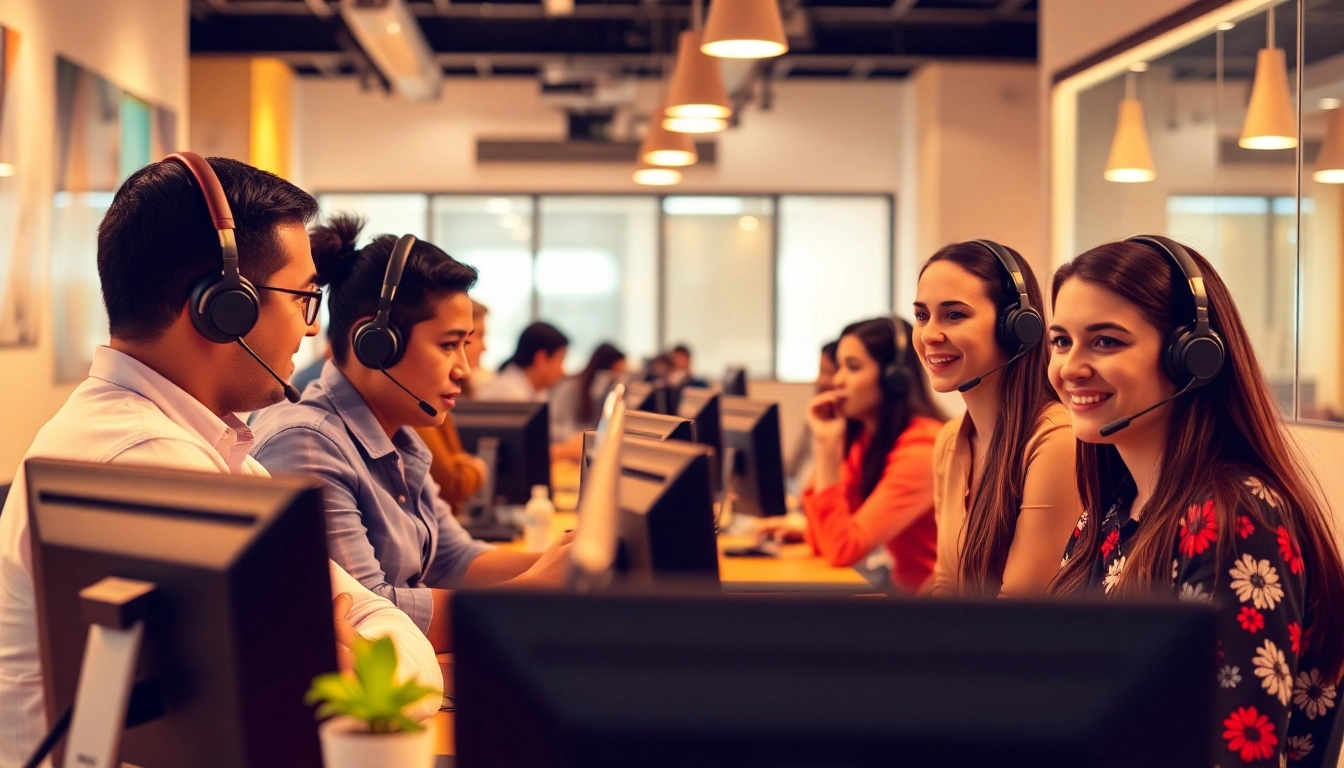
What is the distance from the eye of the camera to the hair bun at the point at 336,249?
2.41 meters

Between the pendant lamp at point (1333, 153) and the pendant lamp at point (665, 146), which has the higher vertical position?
the pendant lamp at point (665, 146)

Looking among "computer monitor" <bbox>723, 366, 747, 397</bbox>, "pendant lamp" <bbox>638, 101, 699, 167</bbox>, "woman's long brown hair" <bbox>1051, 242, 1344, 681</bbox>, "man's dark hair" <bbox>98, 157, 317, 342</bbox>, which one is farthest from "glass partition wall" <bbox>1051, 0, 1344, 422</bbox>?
"man's dark hair" <bbox>98, 157, 317, 342</bbox>

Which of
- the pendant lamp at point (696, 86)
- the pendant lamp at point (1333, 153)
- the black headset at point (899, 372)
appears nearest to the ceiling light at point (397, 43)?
the pendant lamp at point (696, 86)

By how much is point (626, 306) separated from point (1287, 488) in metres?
9.05

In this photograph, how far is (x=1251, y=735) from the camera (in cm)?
132

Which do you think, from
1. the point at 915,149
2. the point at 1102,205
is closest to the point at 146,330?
the point at 1102,205

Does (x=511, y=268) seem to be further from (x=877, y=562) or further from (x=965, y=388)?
(x=965, y=388)

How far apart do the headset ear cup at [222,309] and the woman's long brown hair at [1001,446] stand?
4.19 ft

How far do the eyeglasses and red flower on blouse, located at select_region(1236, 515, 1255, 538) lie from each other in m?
1.21

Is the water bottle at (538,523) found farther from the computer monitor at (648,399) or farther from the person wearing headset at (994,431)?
the person wearing headset at (994,431)

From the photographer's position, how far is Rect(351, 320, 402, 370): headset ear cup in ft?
7.47

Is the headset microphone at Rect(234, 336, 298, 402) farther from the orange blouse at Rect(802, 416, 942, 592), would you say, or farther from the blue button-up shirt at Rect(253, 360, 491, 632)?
the orange blouse at Rect(802, 416, 942, 592)

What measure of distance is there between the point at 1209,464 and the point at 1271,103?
2787 mm

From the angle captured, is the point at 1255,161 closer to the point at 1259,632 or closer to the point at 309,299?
the point at 1259,632
